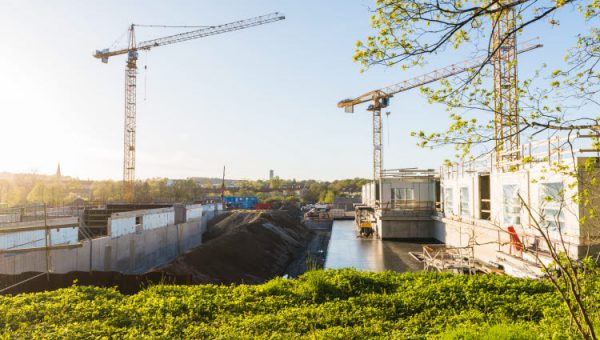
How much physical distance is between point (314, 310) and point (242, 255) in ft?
73.1

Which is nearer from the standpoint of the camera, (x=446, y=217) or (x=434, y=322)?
(x=434, y=322)

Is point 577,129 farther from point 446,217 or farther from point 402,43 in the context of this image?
point 446,217

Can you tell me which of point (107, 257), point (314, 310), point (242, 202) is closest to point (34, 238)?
point (107, 257)

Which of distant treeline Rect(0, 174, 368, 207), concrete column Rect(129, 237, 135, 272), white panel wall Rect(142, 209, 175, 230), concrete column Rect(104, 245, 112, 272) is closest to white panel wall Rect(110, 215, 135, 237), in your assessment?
concrete column Rect(129, 237, 135, 272)

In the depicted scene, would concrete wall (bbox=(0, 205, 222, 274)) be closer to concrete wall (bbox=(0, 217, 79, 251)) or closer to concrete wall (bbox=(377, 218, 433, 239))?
concrete wall (bbox=(0, 217, 79, 251))

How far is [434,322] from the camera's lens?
7.88 meters

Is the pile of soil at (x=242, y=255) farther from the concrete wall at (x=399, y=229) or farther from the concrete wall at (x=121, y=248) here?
the concrete wall at (x=399, y=229)

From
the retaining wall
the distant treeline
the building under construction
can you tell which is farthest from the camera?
the distant treeline

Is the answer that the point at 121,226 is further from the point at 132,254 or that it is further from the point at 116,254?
the point at 132,254

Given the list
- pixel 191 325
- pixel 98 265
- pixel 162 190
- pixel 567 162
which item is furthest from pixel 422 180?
pixel 162 190

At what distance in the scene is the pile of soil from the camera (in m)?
24.8

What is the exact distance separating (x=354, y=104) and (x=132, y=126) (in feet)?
132

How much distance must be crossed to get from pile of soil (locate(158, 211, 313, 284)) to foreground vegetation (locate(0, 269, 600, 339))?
10.7 meters

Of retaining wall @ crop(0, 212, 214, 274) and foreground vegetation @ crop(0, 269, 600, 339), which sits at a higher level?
foreground vegetation @ crop(0, 269, 600, 339)
